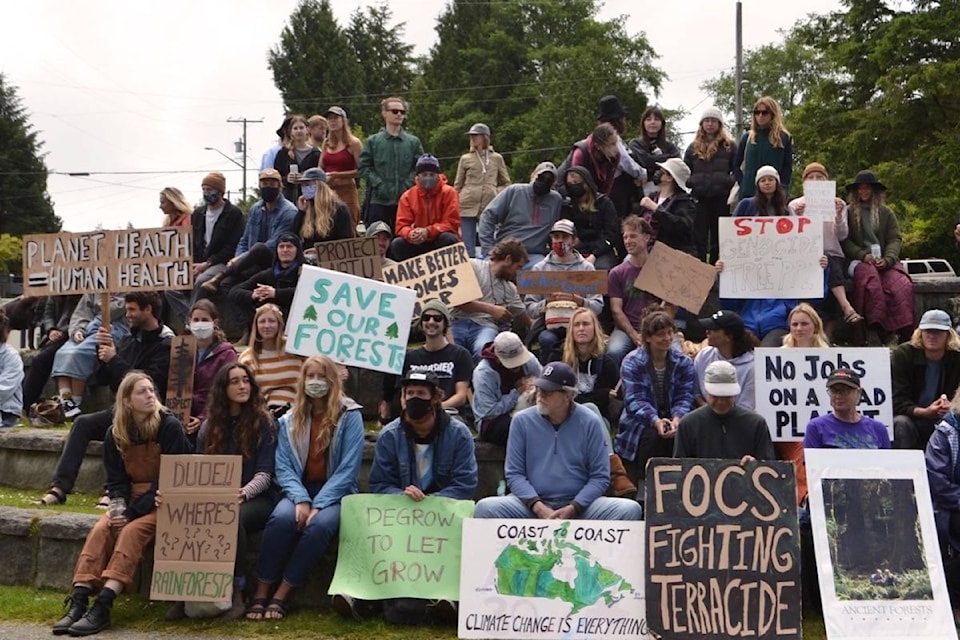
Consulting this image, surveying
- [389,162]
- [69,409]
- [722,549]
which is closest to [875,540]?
[722,549]

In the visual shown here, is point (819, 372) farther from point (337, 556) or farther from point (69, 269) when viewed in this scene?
point (69, 269)

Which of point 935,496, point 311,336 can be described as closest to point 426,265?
point 311,336

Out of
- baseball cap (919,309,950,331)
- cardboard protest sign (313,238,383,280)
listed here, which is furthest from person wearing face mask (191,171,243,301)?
baseball cap (919,309,950,331)

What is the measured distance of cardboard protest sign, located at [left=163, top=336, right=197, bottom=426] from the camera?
10.5m

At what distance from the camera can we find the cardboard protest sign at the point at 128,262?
1184 centimetres

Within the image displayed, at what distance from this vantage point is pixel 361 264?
1276cm

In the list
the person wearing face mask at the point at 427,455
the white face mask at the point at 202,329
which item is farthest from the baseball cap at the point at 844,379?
the white face mask at the point at 202,329

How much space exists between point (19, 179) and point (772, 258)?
51.7 m

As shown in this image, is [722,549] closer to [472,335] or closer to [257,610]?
[257,610]

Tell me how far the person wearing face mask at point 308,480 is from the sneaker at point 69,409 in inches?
133

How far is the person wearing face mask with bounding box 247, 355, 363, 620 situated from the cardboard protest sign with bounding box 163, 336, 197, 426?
1357 millimetres

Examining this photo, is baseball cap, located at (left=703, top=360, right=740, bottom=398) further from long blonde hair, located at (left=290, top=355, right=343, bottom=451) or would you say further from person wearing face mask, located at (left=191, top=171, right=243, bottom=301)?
person wearing face mask, located at (left=191, top=171, right=243, bottom=301)

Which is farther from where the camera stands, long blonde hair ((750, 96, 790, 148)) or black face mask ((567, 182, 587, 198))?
long blonde hair ((750, 96, 790, 148))

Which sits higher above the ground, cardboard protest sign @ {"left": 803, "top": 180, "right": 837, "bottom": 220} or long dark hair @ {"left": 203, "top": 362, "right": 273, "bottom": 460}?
cardboard protest sign @ {"left": 803, "top": 180, "right": 837, "bottom": 220}
